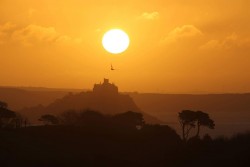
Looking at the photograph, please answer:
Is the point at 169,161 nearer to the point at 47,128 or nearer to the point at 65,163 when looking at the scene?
the point at 65,163

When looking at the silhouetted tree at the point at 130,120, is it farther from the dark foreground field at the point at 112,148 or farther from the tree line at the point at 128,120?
the dark foreground field at the point at 112,148

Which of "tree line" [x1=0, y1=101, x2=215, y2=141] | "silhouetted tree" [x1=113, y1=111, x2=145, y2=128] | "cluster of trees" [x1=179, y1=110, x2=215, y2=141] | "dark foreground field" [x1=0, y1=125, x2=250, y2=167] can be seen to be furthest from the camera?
"silhouetted tree" [x1=113, y1=111, x2=145, y2=128]

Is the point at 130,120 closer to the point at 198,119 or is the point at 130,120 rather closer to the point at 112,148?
the point at 198,119

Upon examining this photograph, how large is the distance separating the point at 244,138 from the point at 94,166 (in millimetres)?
14596

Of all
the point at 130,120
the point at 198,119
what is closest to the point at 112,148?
the point at 198,119

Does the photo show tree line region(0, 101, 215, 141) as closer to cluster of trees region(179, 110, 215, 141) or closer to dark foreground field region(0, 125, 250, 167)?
cluster of trees region(179, 110, 215, 141)

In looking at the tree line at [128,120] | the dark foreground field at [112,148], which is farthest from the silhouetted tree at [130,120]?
the dark foreground field at [112,148]

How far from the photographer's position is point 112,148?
5344 cm

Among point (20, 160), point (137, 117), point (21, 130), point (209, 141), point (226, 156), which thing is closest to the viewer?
point (226, 156)

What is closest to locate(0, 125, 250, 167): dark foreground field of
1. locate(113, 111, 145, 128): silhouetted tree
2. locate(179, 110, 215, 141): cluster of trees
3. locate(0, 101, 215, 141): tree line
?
locate(179, 110, 215, 141): cluster of trees

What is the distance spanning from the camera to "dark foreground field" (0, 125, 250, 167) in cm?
4375

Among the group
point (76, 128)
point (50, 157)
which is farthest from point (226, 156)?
point (76, 128)

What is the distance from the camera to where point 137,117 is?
250 ft

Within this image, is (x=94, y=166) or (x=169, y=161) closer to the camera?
(x=94, y=166)
